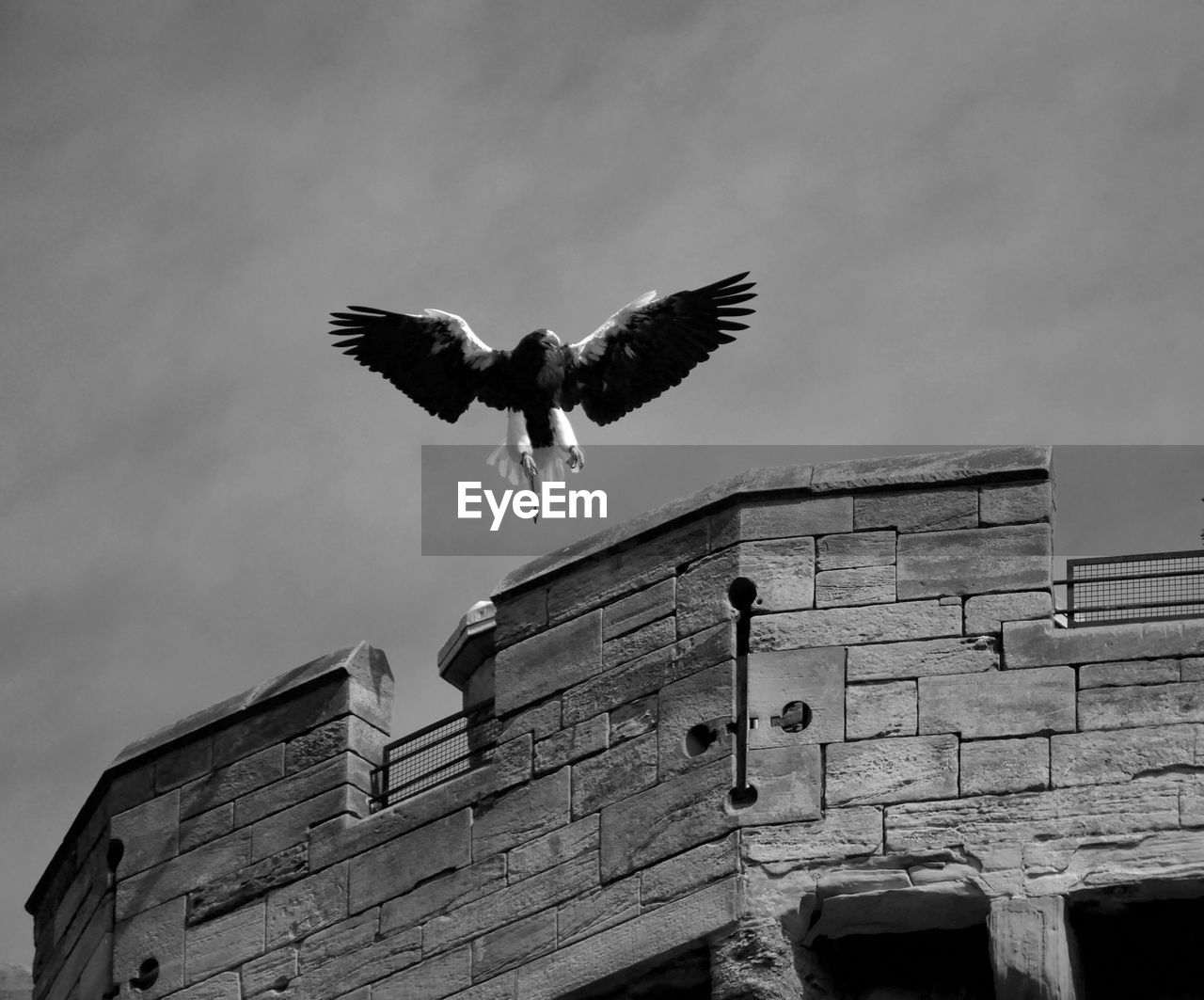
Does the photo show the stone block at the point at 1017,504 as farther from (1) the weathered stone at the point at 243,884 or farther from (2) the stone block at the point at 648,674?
(1) the weathered stone at the point at 243,884

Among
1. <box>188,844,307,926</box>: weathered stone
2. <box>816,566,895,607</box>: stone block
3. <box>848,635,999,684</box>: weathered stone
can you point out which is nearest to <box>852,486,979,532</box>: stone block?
<box>816,566,895,607</box>: stone block

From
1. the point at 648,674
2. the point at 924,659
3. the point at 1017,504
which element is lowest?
the point at 924,659

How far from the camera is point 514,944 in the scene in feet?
58.9

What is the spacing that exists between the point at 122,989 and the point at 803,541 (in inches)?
184

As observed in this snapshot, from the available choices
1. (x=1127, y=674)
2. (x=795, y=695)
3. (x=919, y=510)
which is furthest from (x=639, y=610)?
(x=1127, y=674)

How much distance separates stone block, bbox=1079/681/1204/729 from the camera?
16844mm

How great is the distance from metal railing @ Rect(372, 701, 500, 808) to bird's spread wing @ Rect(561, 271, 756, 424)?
405 centimetres

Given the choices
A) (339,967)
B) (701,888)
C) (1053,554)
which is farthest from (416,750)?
(1053,554)

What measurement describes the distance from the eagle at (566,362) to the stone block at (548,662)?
405 cm

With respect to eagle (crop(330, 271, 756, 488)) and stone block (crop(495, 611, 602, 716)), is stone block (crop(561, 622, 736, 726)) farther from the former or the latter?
eagle (crop(330, 271, 756, 488))

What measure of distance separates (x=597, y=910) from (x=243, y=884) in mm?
2597

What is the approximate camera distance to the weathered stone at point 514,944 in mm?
17797

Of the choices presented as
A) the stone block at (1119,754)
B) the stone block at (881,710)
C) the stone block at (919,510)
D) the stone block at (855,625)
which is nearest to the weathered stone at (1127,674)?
the stone block at (1119,754)

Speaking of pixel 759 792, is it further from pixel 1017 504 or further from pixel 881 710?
pixel 1017 504
